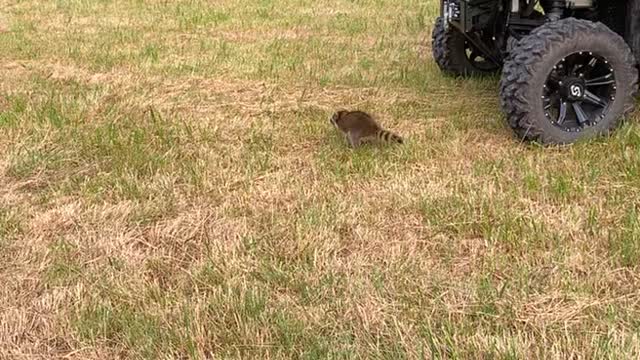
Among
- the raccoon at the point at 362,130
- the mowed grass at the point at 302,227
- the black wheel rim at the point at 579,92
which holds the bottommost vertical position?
the mowed grass at the point at 302,227

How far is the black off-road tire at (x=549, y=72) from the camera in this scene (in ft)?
12.2

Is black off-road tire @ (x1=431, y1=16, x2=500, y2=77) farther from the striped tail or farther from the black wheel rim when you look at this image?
the striped tail

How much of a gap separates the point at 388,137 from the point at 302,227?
1126 millimetres

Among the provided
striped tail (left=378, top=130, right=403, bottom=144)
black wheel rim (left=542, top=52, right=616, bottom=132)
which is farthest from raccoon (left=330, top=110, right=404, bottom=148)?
black wheel rim (left=542, top=52, right=616, bottom=132)

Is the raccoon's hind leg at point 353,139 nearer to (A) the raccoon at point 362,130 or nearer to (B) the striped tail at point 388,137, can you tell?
(A) the raccoon at point 362,130

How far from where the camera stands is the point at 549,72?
12.3 feet

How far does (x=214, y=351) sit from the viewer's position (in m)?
2.18

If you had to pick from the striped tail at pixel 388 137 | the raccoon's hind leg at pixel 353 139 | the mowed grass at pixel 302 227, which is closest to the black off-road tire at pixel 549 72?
the mowed grass at pixel 302 227

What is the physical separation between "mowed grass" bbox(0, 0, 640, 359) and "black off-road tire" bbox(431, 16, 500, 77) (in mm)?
199

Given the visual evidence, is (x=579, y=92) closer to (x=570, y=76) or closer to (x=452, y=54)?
(x=570, y=76)

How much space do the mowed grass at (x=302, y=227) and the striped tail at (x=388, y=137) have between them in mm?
54

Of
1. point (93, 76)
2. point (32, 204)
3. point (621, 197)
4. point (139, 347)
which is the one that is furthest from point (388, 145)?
point (93, 76)

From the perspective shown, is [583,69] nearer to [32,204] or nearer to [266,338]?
[266,338]

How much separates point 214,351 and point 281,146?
201cm
